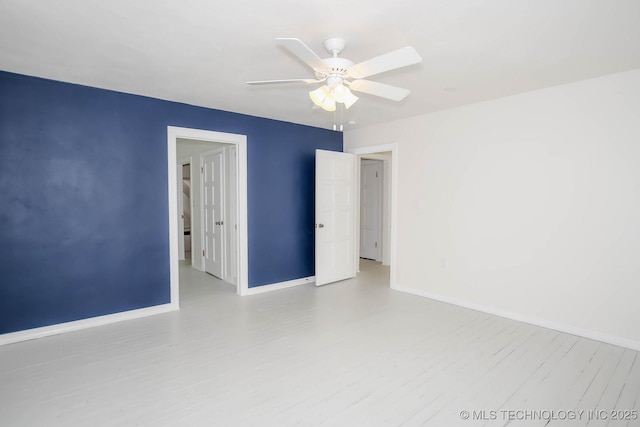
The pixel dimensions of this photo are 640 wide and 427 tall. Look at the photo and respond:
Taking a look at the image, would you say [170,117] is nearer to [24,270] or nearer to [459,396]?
[24,270]

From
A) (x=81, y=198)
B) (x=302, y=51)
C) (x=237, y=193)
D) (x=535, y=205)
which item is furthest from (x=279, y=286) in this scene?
(x=302, y=51)

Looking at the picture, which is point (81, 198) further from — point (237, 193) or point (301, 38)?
point (301, 38)

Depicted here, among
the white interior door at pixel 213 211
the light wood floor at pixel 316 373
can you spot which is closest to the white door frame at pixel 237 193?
the light wood floor at pixel 316 373

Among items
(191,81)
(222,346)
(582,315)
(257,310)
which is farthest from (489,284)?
(191,81)

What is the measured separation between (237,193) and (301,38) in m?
2.57

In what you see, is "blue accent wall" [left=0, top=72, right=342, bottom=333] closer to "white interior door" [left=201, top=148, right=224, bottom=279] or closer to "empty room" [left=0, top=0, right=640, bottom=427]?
"empty room" [left=0, top=0, right=640, bottom=427]

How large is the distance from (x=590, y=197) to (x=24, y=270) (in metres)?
5.34

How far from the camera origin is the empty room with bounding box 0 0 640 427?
217cm

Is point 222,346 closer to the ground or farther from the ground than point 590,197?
closer to the ground

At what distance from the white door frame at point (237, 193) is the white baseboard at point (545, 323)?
240 centimetres

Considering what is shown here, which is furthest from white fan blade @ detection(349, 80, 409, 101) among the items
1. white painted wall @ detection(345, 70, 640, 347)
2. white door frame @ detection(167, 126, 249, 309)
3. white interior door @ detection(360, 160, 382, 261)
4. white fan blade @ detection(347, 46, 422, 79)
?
white interior door @ detection(360, 160, 382, 261)

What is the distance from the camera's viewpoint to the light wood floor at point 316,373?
7.00ft

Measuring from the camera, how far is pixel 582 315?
10.8 ft

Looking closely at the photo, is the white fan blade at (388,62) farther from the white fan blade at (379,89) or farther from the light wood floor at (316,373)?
the light wood floor at (316,373)
